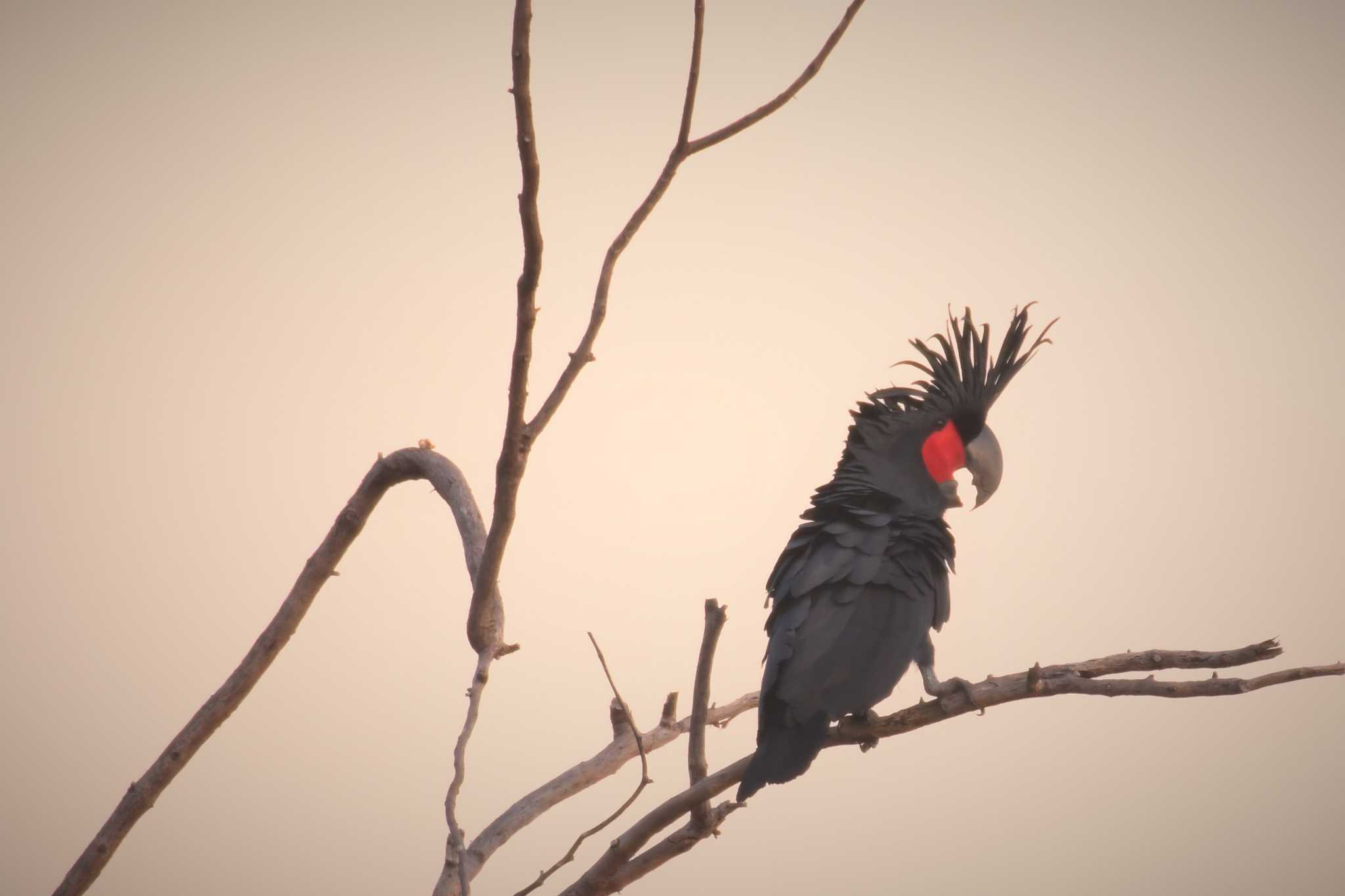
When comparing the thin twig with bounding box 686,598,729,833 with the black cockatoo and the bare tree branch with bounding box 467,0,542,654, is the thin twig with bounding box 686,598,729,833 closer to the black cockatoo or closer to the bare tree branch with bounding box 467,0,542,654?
the black cockatoo

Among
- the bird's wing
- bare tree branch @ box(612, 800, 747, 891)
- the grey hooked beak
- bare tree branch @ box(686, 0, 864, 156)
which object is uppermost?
bare tree branch @ box(686, 0, 864, 156)

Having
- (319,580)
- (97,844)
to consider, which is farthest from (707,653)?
(97,844)

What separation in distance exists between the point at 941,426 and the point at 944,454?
2.9 inches

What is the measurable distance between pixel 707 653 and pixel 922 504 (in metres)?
0.88

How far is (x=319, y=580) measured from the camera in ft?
7.19

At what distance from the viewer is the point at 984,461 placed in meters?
2.44

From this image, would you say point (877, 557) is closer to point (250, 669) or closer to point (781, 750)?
point (781, 750)

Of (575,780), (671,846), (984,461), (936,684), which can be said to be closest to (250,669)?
(575,780)

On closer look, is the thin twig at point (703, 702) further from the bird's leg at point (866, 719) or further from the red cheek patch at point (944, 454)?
the red cheek patch at point (944, 454)

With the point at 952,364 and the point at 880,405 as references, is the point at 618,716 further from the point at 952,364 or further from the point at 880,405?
the point at 952,364

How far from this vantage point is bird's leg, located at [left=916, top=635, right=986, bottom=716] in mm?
1565

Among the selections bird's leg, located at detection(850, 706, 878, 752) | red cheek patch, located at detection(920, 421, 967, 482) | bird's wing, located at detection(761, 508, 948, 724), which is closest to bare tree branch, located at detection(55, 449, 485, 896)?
bird's wing, located at detection(761, 508, 948, 724)

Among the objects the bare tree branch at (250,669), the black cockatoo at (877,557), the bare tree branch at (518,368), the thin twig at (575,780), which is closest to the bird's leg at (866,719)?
the black cockatoo at (877,557)

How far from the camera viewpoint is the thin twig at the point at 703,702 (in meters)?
1.54
